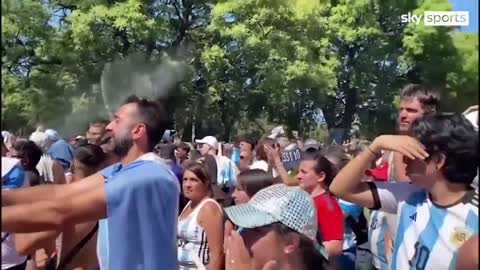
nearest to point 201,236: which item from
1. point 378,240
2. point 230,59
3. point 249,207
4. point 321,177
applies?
point 321,177

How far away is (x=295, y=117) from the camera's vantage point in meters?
10.4

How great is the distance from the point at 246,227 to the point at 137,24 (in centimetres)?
569

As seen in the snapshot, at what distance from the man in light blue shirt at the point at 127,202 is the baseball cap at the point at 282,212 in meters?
0.46

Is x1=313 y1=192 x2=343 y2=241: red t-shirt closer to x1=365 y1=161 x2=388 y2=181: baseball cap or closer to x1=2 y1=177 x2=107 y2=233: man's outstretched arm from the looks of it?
x1=365 y1=161 x2=388 y2=181: baseball cap

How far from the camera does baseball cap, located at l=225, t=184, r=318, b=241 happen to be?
2.31m

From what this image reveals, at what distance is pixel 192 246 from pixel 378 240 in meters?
0.93

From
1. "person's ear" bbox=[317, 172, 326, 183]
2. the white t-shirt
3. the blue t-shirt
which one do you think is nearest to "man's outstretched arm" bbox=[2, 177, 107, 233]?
the blue t-shirt

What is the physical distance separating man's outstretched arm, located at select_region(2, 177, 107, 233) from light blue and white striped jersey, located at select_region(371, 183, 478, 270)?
37.8 inches

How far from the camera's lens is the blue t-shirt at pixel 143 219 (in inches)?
114

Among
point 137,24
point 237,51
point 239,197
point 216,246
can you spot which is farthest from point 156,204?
point 237,51

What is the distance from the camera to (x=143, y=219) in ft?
9.90

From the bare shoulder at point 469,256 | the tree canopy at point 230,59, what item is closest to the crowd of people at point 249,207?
the bare shoulder at point 469,256

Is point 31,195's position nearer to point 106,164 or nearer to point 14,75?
point 14,75

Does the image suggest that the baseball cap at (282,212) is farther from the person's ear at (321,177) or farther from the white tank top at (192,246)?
the person's ear at (321,177)
